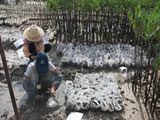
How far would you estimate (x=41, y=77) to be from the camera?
367 cm

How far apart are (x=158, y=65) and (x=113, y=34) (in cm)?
413

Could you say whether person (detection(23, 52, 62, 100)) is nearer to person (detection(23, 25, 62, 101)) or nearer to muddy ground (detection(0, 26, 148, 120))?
person (detection(23, 25, 62, 101))

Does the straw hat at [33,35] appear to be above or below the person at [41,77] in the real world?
above

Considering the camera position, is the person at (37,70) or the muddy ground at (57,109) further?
the person at (37,70)

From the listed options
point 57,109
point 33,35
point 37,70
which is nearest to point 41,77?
point 37,70

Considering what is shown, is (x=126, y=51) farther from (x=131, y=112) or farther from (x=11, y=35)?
(x=11, y=35)

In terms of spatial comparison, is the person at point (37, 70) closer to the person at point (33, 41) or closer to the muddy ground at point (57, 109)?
the person at point (33, 41)

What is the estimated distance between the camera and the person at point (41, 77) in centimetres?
341

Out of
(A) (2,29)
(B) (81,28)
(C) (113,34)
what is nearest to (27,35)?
(B) (81,28)

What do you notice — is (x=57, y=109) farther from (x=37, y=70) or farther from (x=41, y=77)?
(x=37, y=70)

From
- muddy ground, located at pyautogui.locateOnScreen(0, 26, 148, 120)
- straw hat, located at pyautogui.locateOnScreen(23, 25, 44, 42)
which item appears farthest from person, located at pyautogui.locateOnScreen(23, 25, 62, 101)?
muddy ground, located at pyautogui.locateOnScreen(0, 26, 148, 120)

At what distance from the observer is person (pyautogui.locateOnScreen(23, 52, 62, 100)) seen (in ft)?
11.2

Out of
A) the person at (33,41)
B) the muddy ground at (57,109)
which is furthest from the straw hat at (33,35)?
the muddy ground at (57,109)

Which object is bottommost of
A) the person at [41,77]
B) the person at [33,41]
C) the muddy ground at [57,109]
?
the muddy ground at [57,109]
